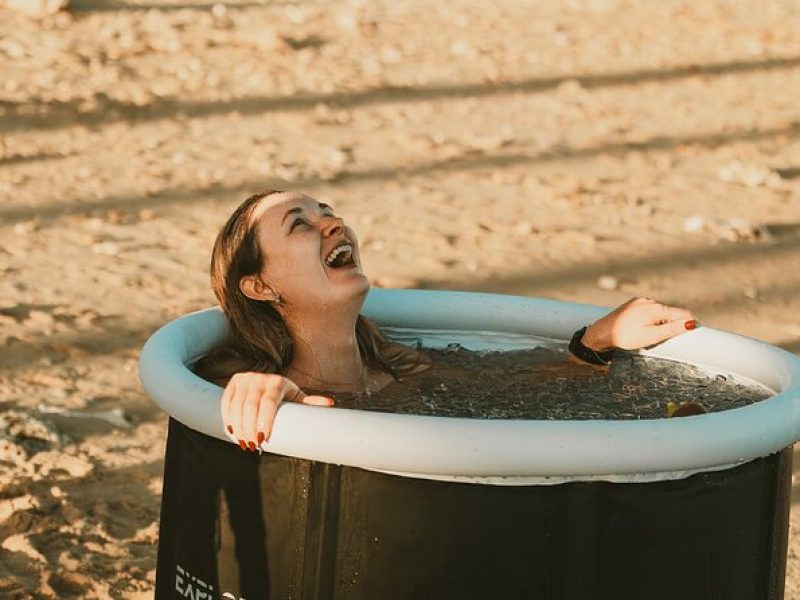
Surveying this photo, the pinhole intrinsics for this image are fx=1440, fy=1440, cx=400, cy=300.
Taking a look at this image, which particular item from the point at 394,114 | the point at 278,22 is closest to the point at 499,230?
the point at 394,114

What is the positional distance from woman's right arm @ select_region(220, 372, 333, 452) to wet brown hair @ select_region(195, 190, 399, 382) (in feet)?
1.67

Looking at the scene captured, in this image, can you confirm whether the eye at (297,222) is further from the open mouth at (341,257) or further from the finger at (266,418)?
the finger at (266,418)

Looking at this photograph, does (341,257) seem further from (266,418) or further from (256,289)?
(266,418)

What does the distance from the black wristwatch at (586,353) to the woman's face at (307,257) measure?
419 mm

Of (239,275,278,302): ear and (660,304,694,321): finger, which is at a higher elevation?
(660,304,694,321): finger

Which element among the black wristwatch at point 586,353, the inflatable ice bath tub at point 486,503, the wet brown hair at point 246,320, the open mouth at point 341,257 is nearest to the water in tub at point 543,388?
the black wristwatch at point 586,353

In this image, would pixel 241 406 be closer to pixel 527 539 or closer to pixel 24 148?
pixel 527 539

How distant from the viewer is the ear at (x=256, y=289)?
2.61 metres

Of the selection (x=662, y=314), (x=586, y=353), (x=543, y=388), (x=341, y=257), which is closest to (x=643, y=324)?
(x=662, y=314)

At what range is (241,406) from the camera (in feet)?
6.11

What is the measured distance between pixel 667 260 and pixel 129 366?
2.13 meters

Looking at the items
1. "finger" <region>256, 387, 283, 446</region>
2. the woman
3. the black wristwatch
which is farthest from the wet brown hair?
"finger" <region>256, 387, 283, 446</region>

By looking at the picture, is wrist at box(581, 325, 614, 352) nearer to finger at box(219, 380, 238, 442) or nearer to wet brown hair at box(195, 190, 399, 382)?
wet brown hair at box(195, 190, 399, 382)

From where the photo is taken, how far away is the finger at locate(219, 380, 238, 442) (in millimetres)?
1888
